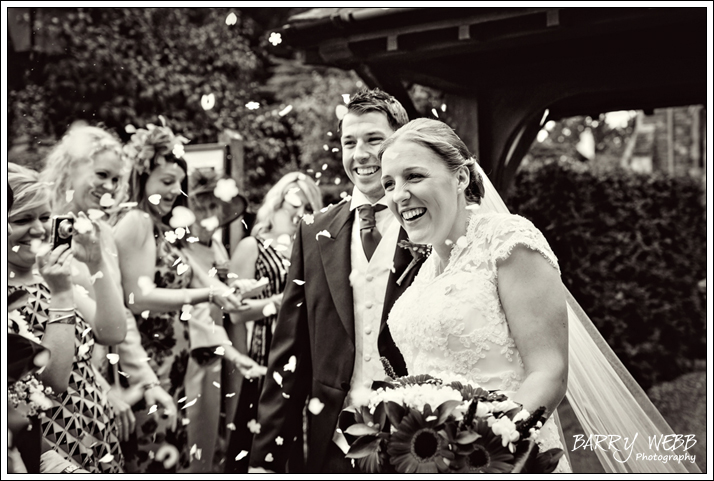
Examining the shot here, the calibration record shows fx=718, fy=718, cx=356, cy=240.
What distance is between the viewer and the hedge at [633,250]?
7539mm

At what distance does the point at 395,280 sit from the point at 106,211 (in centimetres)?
189

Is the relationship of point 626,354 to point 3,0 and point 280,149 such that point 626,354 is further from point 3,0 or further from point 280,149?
point 3,0

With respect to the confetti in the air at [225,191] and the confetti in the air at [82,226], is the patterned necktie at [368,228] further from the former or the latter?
the confetti in the air at [225,191]

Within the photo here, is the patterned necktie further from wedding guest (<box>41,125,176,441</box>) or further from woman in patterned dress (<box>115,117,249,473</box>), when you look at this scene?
wedding guest (<box>41,125,176,441</box>)

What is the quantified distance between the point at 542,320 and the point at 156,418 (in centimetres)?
248

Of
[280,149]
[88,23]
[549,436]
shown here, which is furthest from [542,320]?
Result: [280,149]

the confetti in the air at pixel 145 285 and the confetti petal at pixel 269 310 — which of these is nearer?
the confetti in the air at pixel 145 285

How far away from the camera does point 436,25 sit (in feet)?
13.0

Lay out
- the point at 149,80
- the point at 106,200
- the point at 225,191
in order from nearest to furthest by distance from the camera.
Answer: the point at 106,200
the point at 225,191
the point at 149,80

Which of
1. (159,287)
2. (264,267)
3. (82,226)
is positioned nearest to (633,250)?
(264,267)

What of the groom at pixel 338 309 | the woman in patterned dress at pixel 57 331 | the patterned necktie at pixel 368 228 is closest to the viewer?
the woman in patterned dress at pixel 57 331

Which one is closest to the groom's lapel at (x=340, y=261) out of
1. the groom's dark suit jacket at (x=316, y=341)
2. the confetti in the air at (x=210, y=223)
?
the groom's dark suit jacket at (x=316, y=341)

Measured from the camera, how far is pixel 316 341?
2963 mm

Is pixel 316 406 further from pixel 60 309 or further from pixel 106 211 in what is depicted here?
pixel 106 211
